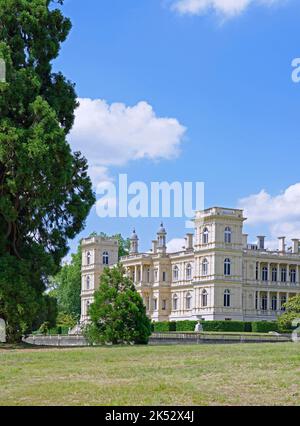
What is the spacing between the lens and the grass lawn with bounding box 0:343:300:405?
11.2 m

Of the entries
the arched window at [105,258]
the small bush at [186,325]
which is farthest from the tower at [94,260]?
the small bush at [186,325]

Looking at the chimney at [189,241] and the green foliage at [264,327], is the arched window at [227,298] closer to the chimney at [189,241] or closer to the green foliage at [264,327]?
the green foliage at [264,327]

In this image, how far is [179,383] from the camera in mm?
12836

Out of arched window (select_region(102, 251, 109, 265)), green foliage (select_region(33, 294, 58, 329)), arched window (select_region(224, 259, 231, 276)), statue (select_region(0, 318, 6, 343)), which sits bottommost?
statue (select_region(0, 318, 6, 343))

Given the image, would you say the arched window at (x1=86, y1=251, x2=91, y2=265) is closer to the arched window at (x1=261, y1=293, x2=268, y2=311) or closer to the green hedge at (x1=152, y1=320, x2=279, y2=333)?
the arched window at (x1=261, y1=293, x2=268, y2=311)

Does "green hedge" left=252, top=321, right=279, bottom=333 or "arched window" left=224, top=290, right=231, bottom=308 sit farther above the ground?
"arched window" left=224, top=290, right=231, bottom=308

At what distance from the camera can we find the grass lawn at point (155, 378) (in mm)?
11211

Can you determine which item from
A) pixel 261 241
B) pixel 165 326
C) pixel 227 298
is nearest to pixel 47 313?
pixel 165 326

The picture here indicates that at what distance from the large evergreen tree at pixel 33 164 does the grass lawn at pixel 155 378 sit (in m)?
6.75

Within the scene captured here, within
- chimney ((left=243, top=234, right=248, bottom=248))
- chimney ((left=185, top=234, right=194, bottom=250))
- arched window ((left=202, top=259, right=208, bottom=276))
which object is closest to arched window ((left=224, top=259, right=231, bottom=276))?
arched window ((left=202, top=259, right=208, bottom=276))

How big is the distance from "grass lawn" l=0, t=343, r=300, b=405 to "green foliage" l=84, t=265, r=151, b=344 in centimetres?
724

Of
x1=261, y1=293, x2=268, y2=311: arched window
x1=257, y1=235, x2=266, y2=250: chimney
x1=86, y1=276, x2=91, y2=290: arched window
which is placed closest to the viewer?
x1=261, y1=293, x2=268, y2=311: arched window

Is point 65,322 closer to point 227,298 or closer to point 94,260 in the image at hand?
point 94,260
